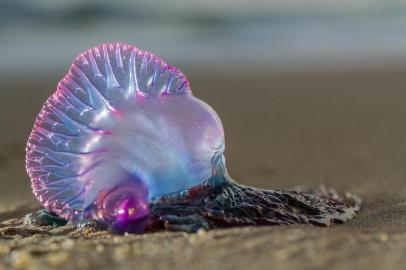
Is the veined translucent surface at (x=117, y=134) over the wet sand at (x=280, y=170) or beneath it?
over

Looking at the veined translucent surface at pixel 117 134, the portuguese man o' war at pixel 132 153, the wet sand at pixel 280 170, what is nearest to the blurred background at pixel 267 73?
the wet sand at pixel 280 170

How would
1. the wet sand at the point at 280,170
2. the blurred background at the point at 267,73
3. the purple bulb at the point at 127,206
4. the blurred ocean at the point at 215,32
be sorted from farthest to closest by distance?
the blurred ocean at the point at 215,32 → the blurred background at the point at 267,73 → the purple bulb at the point at 127,206 → the wet sand at the point at 280,170

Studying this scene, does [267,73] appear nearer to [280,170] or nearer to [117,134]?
[280,170]

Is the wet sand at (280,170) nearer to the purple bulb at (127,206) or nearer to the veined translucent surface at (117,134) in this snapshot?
the purple bulb at (127,206)

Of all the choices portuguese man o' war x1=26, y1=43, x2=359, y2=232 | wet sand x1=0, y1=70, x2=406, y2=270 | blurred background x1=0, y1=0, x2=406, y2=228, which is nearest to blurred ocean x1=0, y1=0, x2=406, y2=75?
blurred background x1=0, y1=0, x2=406, y2=228

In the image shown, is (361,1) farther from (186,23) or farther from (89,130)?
(89,130)

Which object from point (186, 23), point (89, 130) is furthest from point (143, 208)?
point (186, 23)
